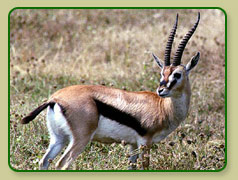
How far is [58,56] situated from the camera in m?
11.5

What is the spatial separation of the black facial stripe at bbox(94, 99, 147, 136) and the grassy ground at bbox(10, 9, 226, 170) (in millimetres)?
398

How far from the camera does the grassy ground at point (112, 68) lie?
6.63 meters

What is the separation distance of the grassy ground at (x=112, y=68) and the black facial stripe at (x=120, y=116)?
40 cm

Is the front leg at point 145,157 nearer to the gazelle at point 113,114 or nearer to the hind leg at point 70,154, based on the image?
the gazelle at point 113,114

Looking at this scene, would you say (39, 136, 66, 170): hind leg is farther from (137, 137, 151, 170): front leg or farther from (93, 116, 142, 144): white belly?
(137, 137, 151, 170): front leg

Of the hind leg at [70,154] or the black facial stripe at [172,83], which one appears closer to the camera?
the hind leg at [70,154]

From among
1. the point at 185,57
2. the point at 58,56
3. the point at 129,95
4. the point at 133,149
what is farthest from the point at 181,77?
the point at 58,56

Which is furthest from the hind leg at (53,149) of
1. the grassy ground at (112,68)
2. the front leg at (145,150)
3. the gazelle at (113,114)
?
the front leg at (145,150)

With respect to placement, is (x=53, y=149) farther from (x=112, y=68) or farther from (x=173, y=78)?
(x=112, y=68)

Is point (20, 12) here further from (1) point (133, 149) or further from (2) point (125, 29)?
(1) point (133, 149)

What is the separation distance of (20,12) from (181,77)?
7926 millimetres

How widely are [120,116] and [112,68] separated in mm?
4648

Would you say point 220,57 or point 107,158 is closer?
point 107,158

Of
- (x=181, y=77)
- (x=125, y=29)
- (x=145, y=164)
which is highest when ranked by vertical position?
(x=125, y=29)
